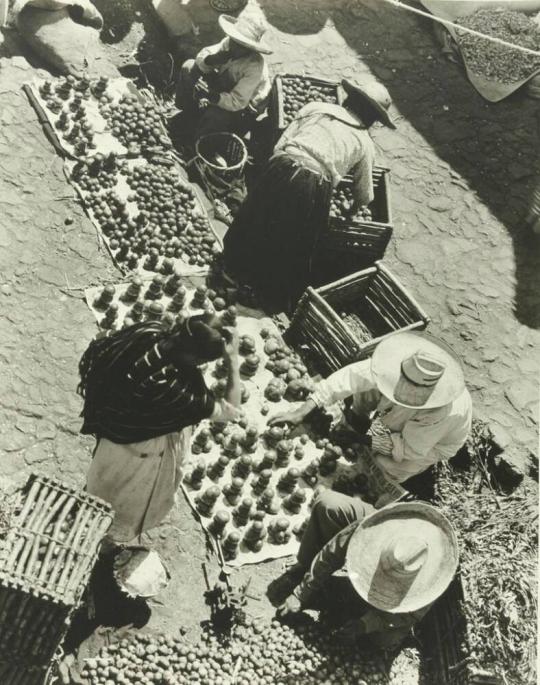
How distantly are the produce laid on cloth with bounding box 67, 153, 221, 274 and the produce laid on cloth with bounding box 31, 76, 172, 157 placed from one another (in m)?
0.20

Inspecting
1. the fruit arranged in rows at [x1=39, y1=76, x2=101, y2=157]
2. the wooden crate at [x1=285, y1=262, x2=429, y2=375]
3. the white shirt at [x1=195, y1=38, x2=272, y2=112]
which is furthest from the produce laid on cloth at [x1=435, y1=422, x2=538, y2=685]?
the fruit arranged in rows at [x1=39, y1=76, x2=101, y2=157]

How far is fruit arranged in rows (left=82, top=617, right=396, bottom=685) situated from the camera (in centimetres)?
441

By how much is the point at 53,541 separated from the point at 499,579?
8.24 ft

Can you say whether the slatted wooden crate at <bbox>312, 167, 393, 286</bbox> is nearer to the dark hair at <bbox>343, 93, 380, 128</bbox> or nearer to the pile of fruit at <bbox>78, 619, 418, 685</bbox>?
the dark hair at <bbox>343, 93, 380, 128</bbox>

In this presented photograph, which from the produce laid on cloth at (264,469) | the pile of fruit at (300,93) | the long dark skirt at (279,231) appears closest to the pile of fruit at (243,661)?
the produce laid on cloth at (264,469)

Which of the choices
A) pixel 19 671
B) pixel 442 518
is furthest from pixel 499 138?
pixel 19 671

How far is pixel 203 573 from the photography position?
5047 millimetres

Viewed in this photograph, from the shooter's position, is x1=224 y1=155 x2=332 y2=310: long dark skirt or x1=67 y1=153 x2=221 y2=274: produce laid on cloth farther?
x1=67 y1=153 x2=221 y2=274: produce laid on cloth

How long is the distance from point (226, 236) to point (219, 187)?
72cm

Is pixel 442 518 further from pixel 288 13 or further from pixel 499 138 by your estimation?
pixel 288 13

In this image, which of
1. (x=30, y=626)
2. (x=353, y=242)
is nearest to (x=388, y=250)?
(x=353, y=242)

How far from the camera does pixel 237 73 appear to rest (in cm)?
686

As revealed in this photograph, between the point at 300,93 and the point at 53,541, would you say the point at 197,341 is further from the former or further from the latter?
the point at 300,93

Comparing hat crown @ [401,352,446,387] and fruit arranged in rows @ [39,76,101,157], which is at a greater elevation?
hat crown @ [401,352,446,387]
